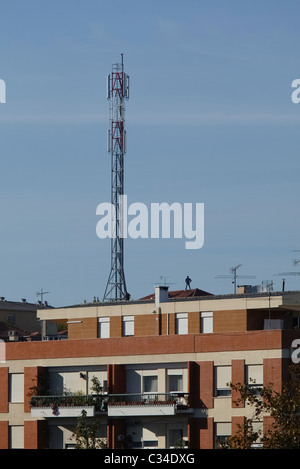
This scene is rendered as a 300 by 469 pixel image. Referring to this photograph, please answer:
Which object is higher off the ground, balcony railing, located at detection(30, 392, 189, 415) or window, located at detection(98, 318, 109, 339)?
window, located at detection(98, 318, 109, 339)

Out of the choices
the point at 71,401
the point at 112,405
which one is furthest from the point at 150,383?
the point at 71,401

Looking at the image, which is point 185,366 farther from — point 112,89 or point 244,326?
point 112,89

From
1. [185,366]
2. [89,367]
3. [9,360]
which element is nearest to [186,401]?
[185,366]

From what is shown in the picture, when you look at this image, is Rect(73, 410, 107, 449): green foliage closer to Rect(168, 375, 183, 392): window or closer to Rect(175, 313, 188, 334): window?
Rect(168, 375, 183, 392): window

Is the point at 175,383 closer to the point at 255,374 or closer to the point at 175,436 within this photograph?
the point at 175,436

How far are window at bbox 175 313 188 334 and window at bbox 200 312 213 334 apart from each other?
1115 millimetres

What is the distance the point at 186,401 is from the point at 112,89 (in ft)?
159

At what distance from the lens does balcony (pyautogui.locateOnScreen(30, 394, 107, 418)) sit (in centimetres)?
7219

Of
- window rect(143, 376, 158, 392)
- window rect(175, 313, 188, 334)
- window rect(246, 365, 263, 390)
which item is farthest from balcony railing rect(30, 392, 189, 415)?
window rect(175, 313, 188, 334)

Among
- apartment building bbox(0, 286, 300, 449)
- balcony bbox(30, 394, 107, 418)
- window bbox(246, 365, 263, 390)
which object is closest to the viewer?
window bbox(246, 365, 263, 390)

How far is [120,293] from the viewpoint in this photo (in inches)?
4309

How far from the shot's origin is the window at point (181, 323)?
7700 centimetres

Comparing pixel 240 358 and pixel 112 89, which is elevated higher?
pixel 112 89

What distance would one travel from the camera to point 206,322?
3000 inches
